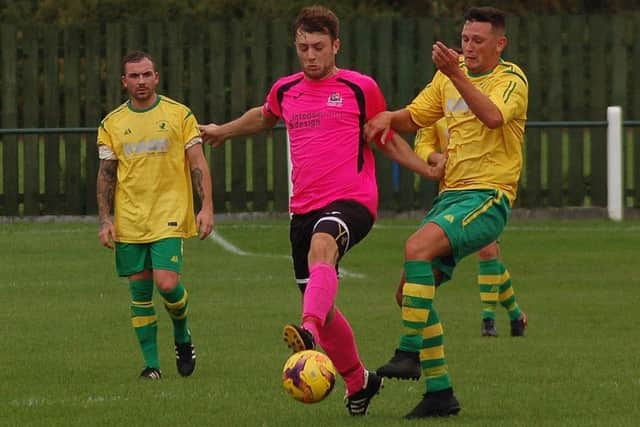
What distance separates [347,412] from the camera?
9258 millimetres

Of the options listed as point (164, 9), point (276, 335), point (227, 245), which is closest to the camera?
point (276, 335)

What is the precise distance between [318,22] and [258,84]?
14.7 metres

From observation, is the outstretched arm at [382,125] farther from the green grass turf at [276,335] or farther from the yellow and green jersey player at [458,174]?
the green grass turf at [276,335]

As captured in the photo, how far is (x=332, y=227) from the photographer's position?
8742 mm

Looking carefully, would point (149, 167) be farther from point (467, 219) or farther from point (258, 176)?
point (258, 176)

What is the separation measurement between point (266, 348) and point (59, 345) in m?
1.43

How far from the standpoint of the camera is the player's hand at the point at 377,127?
354 inches

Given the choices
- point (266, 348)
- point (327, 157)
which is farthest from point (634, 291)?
point (327, 157)

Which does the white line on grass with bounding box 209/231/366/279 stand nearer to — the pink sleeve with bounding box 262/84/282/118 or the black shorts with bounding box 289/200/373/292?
the pink sleeve with bounding box 262/84/282/118

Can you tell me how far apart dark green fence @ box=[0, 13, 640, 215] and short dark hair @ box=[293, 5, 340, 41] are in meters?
14.4

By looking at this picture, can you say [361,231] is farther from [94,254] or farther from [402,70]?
[402,70]

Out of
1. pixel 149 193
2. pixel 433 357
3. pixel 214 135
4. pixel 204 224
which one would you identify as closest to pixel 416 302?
pixel 433 357

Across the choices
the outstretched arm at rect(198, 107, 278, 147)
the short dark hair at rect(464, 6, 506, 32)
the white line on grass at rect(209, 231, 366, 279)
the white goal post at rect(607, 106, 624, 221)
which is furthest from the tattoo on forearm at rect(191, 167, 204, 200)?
the white goal post at rect(607, 106, 624, 221)

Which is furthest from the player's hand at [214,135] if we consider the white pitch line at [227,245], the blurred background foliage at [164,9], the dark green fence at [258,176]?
the blurred background foliage at [164,9]
